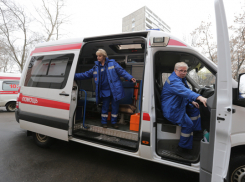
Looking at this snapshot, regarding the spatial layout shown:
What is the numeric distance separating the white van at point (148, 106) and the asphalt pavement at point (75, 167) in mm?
431

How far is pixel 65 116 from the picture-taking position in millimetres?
2676

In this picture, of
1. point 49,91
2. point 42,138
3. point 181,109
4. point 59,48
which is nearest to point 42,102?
point 49,91

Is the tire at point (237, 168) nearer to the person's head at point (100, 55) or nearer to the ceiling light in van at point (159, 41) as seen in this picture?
the ceiling light in van at point (159, 41)

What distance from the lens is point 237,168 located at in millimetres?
1781

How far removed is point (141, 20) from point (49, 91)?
51.2 meters

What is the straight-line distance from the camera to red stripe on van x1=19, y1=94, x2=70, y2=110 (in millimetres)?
2717

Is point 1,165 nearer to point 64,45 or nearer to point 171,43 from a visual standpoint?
point 64,45

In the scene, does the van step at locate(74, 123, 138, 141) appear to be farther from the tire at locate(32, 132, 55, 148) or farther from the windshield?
the windshield

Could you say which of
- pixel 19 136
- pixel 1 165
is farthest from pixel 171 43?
pixel 19 136

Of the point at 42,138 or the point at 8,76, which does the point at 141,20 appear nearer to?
the point at 8,76

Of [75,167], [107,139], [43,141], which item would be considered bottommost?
[75,167]

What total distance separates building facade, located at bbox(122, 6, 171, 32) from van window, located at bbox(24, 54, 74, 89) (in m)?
47.8

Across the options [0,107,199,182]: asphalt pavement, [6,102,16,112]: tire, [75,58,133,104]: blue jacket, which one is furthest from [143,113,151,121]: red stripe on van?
[6,102,16,112]: tire

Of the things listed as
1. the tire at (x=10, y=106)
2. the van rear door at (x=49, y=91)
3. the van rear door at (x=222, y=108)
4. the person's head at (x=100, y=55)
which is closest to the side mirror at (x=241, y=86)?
the van rear door at (x=222, y=108)
